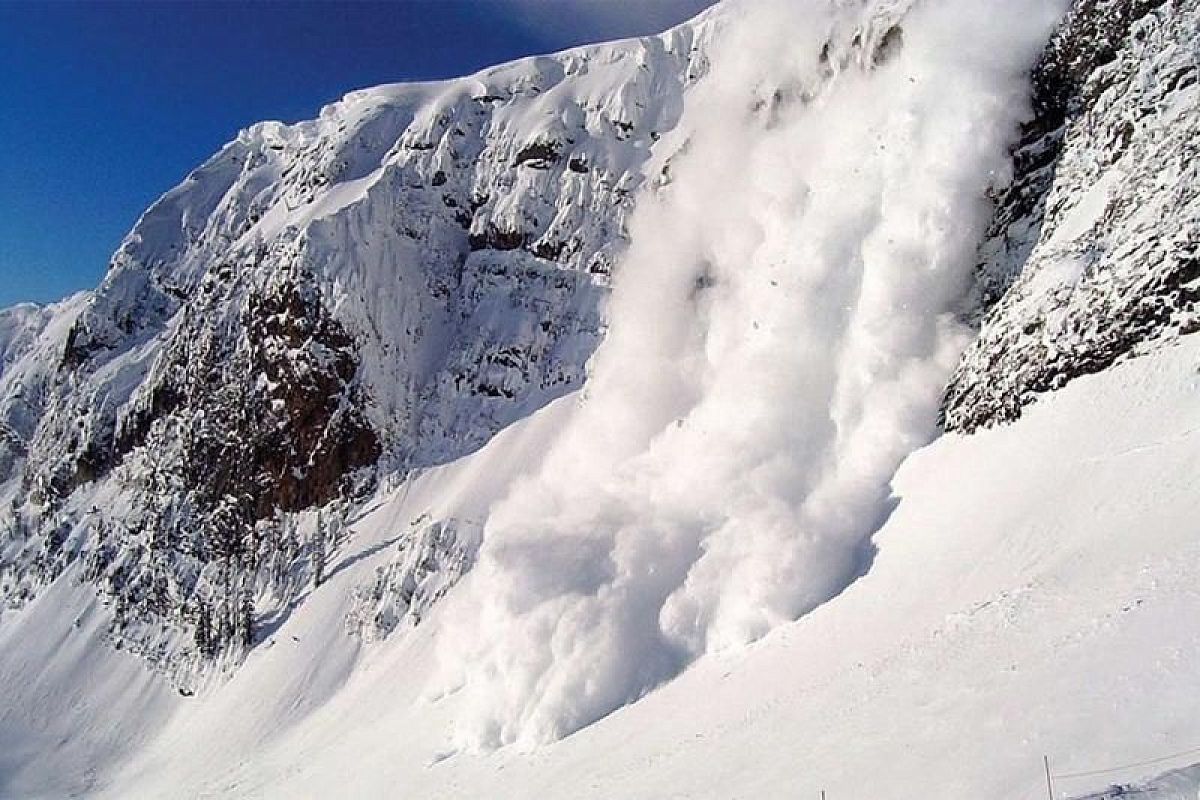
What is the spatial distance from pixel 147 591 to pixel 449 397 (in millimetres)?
26418

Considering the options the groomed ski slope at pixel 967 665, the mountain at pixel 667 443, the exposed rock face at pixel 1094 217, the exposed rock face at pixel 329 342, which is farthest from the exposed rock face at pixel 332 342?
the exposed rock face at pixel 1094 217

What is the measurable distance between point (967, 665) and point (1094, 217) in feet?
55.6

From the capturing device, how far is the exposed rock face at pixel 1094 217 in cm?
2758

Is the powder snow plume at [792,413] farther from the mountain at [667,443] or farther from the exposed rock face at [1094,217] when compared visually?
the exposed rock face at [1094,217]

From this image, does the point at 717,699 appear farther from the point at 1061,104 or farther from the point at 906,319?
the point at 1061,104

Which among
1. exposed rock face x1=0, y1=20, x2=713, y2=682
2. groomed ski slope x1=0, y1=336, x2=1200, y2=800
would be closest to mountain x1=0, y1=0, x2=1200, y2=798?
groomed ski slope x1=0, y1=336, x2=1200, y2=800

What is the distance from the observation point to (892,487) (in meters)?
33.2

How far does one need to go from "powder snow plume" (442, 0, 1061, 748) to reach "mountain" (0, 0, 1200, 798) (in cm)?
19

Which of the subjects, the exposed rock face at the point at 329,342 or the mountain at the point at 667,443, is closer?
the mountain at the point at 667,443

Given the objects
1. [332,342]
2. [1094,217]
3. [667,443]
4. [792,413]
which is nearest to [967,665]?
[792,413]

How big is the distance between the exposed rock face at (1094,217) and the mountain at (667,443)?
141 millimetres

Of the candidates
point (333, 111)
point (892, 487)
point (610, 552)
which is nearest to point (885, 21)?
point (892, 487)

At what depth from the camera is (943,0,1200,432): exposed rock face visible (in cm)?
2758

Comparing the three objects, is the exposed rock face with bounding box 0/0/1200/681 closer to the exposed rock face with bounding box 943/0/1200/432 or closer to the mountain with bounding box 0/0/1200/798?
the mountain with bounding box 0/0/1200/798
